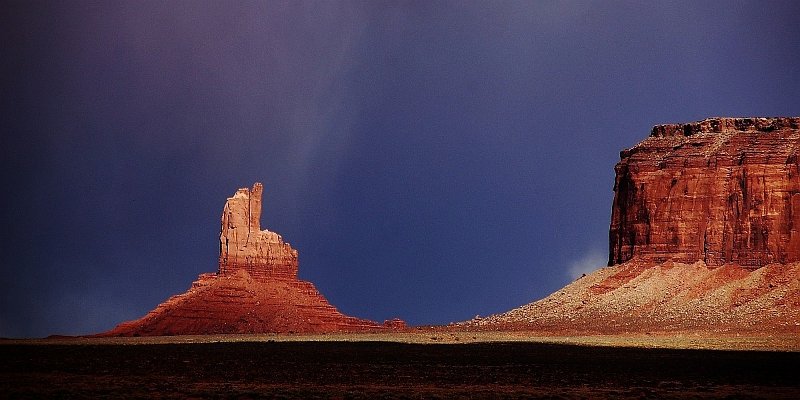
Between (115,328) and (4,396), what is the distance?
77.3 m

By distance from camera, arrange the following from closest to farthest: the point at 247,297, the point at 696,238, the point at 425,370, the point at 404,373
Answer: the point at 404,373 → the point at 425,370 → the point at 696,238 → the point at 247,297

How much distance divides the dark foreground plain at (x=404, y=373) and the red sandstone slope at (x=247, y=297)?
3632 centimetres

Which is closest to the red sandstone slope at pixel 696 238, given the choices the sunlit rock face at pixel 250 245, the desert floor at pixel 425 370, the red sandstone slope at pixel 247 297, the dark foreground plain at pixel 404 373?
the desert floor at pixel 425 370

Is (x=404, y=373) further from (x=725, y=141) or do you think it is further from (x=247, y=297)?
(x=247, y=297)

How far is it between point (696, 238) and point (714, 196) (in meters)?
4.09

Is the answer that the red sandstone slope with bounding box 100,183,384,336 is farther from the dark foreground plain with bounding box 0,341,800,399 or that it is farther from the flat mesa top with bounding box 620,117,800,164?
the dark foreground plain with bounding box 0,341,800,399

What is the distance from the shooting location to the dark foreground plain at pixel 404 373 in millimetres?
36938

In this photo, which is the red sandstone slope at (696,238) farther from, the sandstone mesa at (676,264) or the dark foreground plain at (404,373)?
the dark foreground plain at (404,373)

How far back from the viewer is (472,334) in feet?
286

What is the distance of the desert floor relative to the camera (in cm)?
3712

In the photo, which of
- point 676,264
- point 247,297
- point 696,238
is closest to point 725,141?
point 696,238

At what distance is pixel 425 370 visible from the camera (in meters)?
47.4

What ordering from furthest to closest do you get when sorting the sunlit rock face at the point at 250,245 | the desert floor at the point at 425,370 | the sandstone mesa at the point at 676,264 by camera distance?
the sunlit rock face at the point at 250,245, the sandstone mesa at the point at 676,264, the desert floor at the point at 425,370

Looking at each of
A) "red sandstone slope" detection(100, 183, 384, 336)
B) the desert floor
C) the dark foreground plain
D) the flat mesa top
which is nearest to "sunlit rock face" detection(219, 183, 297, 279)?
A: "red sandstone slope" detection(100, 183, 384, 336)
